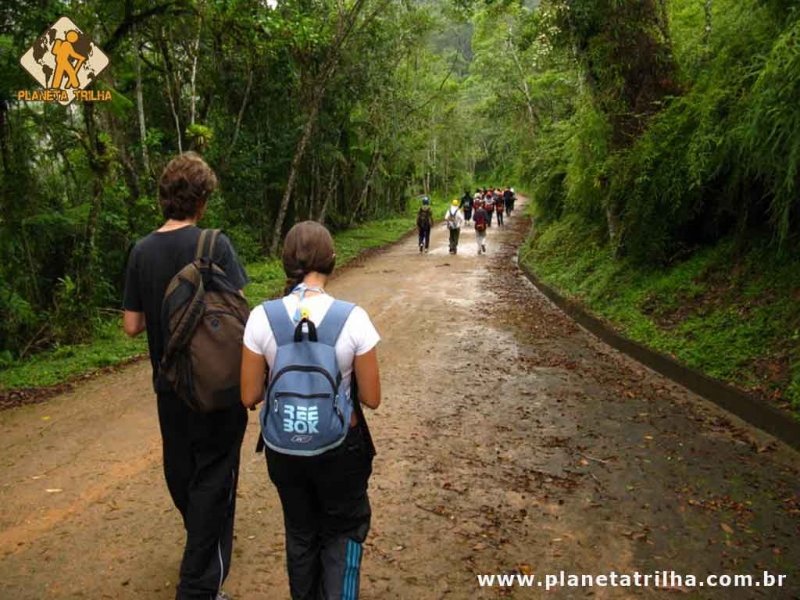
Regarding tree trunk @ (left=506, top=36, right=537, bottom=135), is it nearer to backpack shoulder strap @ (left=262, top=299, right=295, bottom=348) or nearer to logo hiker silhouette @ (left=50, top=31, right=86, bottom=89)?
logo hiker silhouette @ (left=50, top=31, right=86, bottom=89)

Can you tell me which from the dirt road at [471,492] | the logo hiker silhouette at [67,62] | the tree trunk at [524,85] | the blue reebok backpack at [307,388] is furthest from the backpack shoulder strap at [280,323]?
the tree trunk at [524,85]

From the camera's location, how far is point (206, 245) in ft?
9.24

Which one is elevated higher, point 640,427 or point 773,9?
point 773,9

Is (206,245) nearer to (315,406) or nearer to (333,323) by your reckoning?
(333,323)

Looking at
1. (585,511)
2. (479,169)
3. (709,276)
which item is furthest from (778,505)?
(479,169)

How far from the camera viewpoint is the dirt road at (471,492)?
343 centimetres

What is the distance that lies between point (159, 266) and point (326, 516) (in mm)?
1393

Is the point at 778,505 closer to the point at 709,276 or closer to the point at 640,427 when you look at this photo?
the point at 640,427

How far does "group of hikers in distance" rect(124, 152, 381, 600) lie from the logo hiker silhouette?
23.0ft

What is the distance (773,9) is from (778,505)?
5.31 metres

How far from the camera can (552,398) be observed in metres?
6.47

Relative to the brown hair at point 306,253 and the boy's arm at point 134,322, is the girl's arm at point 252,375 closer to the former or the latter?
the brown hair at point 306,253

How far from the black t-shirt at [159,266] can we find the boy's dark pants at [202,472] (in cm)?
30

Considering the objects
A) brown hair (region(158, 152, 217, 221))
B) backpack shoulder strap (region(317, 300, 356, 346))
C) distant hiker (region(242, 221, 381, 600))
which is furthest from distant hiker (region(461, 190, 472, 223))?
backpack shoulder strap (region(317, 300, 356, 346))
